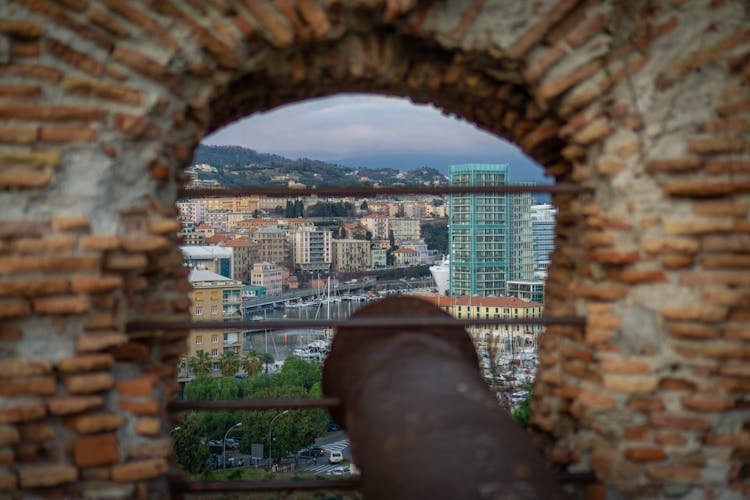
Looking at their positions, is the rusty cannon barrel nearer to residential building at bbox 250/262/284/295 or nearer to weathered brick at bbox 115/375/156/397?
weathered brick at bbox 115/375/156/397

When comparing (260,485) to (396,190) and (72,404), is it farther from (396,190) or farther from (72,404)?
(396,190)

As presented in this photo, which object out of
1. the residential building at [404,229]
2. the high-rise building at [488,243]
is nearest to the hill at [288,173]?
the residential building at [404,229]

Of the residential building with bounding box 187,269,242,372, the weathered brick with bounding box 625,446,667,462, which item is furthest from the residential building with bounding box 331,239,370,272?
the weathered brick with bounding box 625,446,667,462

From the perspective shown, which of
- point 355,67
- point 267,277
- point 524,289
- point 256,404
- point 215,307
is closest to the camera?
point 256,404

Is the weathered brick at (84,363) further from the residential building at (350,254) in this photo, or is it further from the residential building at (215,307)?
the residential building at (350,254)

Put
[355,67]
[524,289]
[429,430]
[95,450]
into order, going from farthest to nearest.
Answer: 1. [524,289]
2. [355,67]
3. [95,450]
4. [429,430]

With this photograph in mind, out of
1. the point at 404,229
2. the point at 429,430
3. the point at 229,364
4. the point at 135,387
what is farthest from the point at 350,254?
the point at 429,430

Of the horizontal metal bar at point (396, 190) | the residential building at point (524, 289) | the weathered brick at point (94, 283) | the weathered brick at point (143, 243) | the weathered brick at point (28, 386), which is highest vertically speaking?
the horizontal metal bar at point (396, 190)
